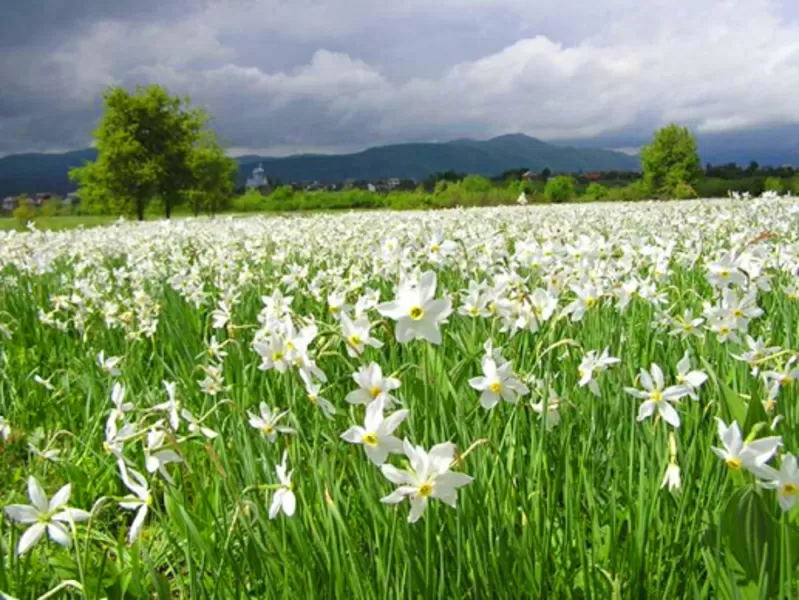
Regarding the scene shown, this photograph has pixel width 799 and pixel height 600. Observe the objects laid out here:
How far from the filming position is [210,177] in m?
60.0

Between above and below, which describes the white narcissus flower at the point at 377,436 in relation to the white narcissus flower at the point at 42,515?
above

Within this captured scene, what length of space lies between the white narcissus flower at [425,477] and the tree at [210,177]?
187 ft

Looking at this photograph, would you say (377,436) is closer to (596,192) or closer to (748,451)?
(748,451)

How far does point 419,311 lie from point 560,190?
2215 inches

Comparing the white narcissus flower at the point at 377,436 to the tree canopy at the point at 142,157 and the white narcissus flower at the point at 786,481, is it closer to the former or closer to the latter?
the white narcissus flower at the point at 786,481

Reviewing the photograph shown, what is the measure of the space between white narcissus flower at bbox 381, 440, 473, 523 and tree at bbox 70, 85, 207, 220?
5467 cm

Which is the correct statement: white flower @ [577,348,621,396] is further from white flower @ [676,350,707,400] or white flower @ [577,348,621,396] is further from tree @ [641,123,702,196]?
tree @ [641,123,702,196]

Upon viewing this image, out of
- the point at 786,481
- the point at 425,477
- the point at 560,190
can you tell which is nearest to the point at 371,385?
the point at 425,477

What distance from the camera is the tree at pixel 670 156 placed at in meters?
79.9

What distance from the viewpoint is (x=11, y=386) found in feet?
15.4

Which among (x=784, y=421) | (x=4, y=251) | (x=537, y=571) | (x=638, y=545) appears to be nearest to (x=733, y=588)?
(x=638, y=545)

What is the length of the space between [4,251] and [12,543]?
7.88m

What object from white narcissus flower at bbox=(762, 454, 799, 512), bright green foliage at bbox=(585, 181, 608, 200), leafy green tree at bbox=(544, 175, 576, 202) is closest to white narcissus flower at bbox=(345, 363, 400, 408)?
white narcissus flower at bbox=(762, 454, 799, 512)

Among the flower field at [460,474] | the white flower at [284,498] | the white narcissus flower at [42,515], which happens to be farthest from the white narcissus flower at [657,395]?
the white narcissus flower at [42,515]
